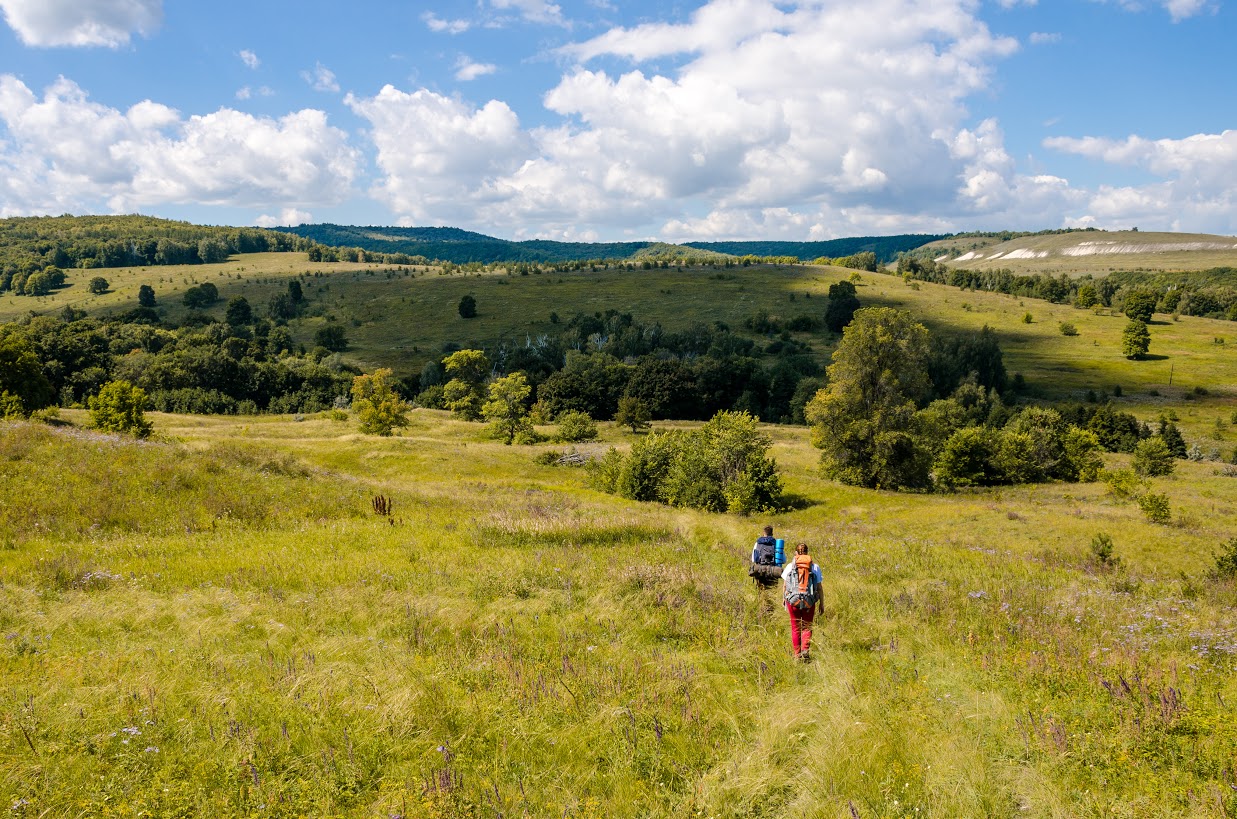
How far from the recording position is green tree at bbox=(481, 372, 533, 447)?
62.9 meters

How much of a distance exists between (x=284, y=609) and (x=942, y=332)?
125 m

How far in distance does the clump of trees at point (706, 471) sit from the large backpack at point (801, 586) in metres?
25.7

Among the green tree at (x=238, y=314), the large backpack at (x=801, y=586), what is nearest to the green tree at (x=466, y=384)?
the green tree at (x=238, y=314)

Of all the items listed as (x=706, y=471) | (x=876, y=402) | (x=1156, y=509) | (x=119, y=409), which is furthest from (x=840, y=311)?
(x=119, y=409)

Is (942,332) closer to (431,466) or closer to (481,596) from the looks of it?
(431,466)

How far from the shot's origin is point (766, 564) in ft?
37.2

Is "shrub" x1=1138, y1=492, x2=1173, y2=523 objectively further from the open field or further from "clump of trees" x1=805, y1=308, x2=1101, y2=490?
the open field

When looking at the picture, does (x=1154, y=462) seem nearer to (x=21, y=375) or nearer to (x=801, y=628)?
(x=801, y=628)

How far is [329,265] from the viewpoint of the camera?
192875mm

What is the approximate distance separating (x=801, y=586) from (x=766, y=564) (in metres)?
2.46

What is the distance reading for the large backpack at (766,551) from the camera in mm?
11352

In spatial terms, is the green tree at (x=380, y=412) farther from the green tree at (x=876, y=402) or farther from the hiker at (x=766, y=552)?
the hiker at (x=766, y=552)

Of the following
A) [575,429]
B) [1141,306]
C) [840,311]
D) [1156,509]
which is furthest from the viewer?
[1141,306]

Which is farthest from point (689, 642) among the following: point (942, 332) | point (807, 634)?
point (942, 332)
